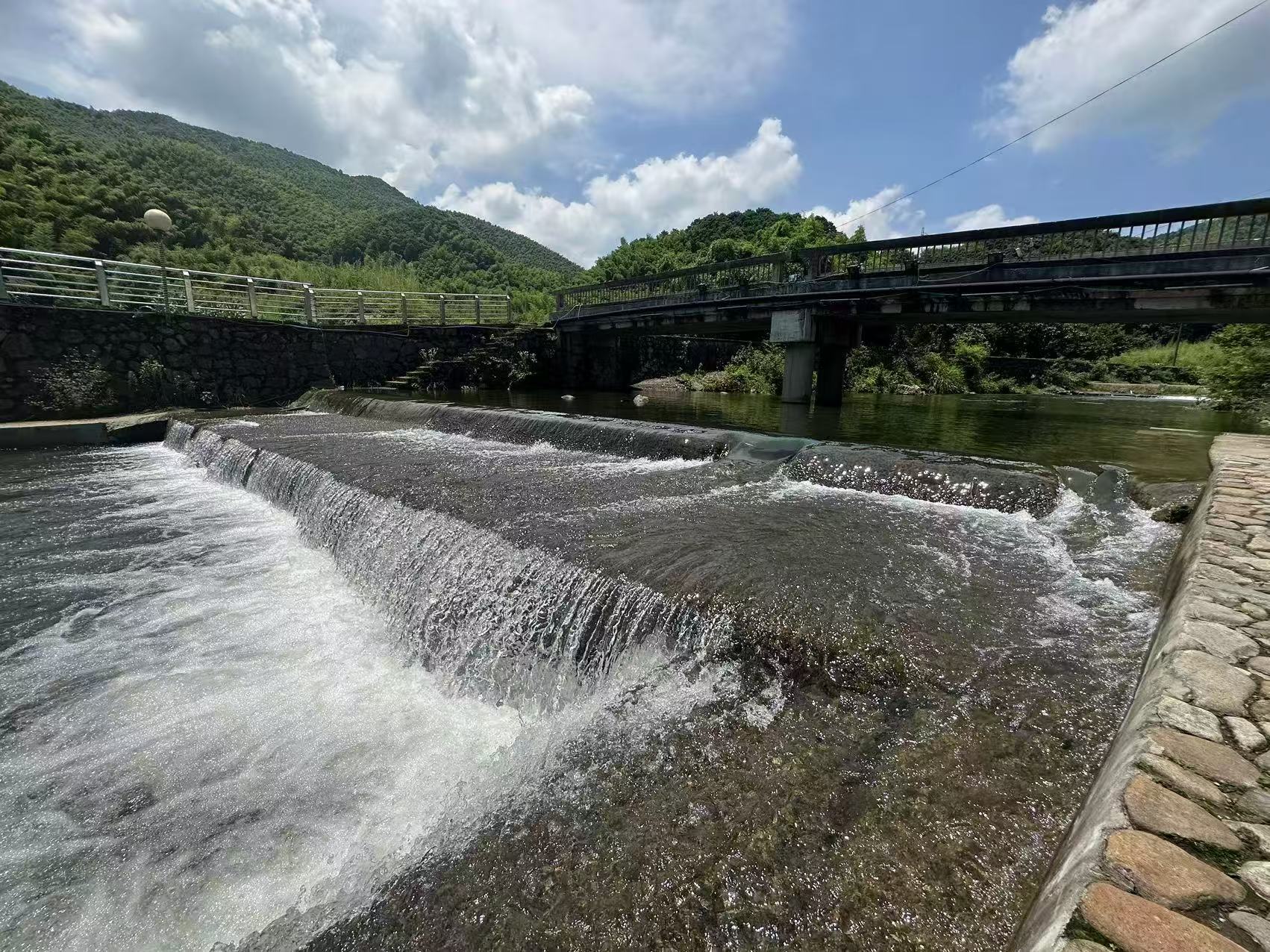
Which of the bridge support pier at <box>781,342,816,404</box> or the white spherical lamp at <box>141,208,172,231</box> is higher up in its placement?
the white spherical lamp at <box>141,208,172,231</box>

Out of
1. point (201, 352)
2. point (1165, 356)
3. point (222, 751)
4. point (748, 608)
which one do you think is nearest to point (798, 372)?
point (748, 608)

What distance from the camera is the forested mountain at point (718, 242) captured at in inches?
1946

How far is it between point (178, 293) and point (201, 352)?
2083 millimetres

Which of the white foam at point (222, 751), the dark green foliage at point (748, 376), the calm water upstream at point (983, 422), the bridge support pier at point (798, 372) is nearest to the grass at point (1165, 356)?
the calm water upstream at point (983, 422)

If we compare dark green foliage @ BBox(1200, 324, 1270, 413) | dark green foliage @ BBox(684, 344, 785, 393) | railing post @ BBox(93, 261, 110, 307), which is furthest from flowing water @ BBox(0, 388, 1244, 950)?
dark green foliage @ BBox(684, 344, 785, 393)

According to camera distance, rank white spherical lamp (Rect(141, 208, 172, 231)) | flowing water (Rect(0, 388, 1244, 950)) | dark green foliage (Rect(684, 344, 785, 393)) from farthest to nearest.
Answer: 1. dark green foliage (Rect(684, 344, 785, 393))
2. white spherical lamp (Rect(141, 208, 172, 231))
3. flowing water (Rect(0, 388, 1244, 950))

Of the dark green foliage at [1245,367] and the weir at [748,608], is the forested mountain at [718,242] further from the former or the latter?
the weir at [748,608]

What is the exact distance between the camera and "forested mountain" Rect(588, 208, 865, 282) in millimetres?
49438

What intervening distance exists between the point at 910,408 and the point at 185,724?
64.4 ft

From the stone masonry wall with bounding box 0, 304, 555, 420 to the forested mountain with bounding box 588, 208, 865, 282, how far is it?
21588 millimetres

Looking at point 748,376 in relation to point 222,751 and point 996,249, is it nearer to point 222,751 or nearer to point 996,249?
point 996,249

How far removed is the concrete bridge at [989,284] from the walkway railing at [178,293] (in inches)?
400

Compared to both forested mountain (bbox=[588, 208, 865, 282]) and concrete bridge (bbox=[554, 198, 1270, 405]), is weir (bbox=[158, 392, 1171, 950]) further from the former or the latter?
forested mountain (bbox=[588, 208, 865, 282])

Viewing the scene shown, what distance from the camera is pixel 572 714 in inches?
130
